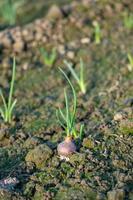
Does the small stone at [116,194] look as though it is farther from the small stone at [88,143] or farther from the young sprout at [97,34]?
the young sprout at [97,34]

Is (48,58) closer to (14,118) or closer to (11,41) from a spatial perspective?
(11,41)

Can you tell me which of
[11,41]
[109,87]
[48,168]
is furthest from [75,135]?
[11,41]

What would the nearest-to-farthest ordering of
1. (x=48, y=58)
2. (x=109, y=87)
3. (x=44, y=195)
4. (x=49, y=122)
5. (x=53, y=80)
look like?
1. (x=44, y=195)
2. (x=49, y=122)
3. (x=109, y=87)
4. (x=53, y=80)
5. (x=48, y=58)

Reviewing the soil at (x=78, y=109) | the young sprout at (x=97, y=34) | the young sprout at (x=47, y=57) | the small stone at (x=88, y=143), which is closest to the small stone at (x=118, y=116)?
the soil at (x=78, y=109)

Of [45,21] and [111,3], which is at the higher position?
[45,21]

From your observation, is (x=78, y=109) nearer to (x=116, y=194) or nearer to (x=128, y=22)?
(x=116, y=194)

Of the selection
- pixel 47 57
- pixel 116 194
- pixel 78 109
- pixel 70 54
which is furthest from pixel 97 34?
pixel 116 194

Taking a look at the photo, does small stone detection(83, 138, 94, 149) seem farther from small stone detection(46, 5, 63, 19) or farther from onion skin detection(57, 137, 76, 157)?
small stone detection(46, 5, 63, 19)
